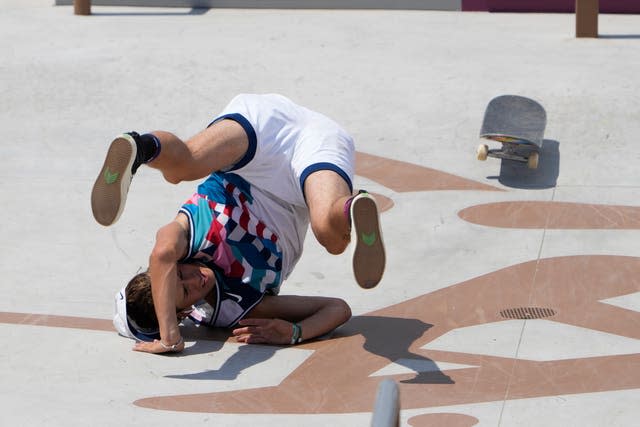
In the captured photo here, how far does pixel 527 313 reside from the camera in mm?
5812

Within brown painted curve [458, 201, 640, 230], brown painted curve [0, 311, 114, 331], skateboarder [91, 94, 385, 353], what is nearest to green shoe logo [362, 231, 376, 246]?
skateboarder [91, 94, 385, 353]

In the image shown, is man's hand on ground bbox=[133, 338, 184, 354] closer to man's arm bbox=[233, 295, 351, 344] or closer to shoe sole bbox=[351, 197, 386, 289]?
man's arm bbox=[233, 295, 351, 344]

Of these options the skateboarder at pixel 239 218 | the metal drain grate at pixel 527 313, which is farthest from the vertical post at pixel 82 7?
the metal drain grate at pixel 527 313

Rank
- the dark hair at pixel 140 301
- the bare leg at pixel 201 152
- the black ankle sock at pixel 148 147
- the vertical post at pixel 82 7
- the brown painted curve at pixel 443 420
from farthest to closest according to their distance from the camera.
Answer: the vertical post at pixel 82 7 → the dark hair at pixel 140 301 → the bare leg at pixel 201 152 → the black ankle sock at pixel 148 147 → the brown painted curve at pixel 443 420

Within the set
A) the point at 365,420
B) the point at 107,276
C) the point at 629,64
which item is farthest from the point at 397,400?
the point at 629,64

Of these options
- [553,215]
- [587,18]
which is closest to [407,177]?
[553,215]

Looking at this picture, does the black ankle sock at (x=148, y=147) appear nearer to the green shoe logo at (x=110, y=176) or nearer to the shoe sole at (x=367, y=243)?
the green shoe logo at (x=110, y=176)

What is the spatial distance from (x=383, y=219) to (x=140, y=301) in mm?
2130

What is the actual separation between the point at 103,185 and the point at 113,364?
2.90ft

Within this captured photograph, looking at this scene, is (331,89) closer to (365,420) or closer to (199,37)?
(199,37)

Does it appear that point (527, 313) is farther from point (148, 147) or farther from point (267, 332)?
point (148, 147)

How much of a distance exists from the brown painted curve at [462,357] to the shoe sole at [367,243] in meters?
0.53

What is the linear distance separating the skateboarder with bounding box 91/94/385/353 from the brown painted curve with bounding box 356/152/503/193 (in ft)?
6.23

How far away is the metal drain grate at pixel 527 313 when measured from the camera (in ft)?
18.9
